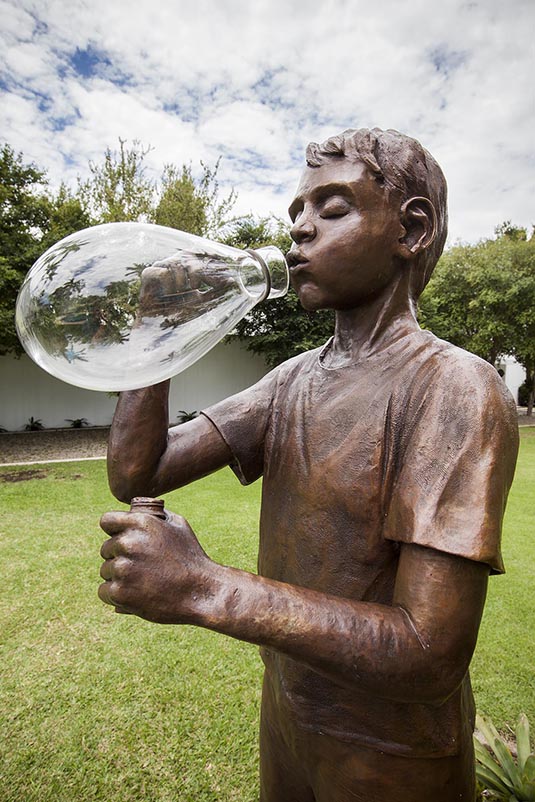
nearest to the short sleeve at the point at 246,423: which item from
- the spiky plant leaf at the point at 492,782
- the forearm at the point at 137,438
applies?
the forearm at the point at 137,438

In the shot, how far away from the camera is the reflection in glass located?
116 cm

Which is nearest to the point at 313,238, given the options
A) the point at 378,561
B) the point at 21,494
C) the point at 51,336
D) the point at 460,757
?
the point at 51,336

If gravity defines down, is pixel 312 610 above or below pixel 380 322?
below

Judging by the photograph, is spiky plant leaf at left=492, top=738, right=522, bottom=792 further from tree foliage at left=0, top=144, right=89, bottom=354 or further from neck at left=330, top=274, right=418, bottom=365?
tree foliage at left=0, top=144, right=89, bottom=354

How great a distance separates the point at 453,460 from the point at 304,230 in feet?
2.13

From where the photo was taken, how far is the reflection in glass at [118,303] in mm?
1159

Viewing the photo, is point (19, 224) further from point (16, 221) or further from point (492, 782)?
point (492, 782)

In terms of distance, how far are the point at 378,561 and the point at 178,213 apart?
14.8m

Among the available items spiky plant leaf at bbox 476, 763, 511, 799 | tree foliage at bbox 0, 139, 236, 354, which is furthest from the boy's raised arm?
tree foliage at bbox 0, 139, 236, 354

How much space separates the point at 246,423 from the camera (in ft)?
4.90

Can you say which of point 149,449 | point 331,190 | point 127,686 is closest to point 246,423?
point 149,449

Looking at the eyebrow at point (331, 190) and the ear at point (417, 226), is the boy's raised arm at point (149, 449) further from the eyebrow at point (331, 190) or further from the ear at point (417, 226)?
the ear at point (417, 226)

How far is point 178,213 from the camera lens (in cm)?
1452

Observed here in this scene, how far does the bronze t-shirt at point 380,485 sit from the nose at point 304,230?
13.7 inches
